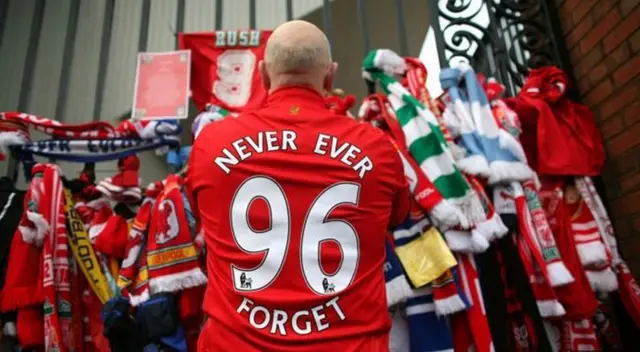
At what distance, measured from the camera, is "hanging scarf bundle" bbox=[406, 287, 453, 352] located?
1.51m

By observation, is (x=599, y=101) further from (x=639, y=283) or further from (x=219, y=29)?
(x=219, y=29)

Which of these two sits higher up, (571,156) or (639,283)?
(571,156)

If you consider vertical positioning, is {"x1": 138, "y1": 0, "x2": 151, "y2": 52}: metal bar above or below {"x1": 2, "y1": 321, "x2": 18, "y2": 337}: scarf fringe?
above

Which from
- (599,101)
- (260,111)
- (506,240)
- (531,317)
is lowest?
(531,317)

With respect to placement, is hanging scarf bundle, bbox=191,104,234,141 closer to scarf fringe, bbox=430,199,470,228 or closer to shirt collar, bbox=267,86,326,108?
shirt collar, bbox=267,86,326,108

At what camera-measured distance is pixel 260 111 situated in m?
1.18

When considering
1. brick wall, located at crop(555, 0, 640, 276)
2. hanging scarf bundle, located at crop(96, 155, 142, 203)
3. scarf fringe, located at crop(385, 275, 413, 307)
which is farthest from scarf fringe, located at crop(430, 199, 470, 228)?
hanging scarf bundle, located at crop(96, 155, 142, 203)

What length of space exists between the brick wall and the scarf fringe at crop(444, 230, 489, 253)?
36.4 inches

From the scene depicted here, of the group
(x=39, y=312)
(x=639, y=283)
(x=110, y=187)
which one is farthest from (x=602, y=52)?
(x=39, y=312)

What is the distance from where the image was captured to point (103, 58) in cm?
270

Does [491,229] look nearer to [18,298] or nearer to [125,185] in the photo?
[125,185]

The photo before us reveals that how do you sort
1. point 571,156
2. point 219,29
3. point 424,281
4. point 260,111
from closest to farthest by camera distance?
point 260,111 < point 424,281 < point 571,156 < point 219,29

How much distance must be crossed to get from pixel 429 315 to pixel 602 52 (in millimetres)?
1574

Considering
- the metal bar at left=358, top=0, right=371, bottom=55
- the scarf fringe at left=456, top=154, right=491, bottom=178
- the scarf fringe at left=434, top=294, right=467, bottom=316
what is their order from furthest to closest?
1. the metal bar at left=358, top=0, right=371, bottom=55
2. the scarf fringe at left=456, top=154, right=491, bottom=178
3. the scarf fringe at left=434, top=294, right=467, bottom=316
